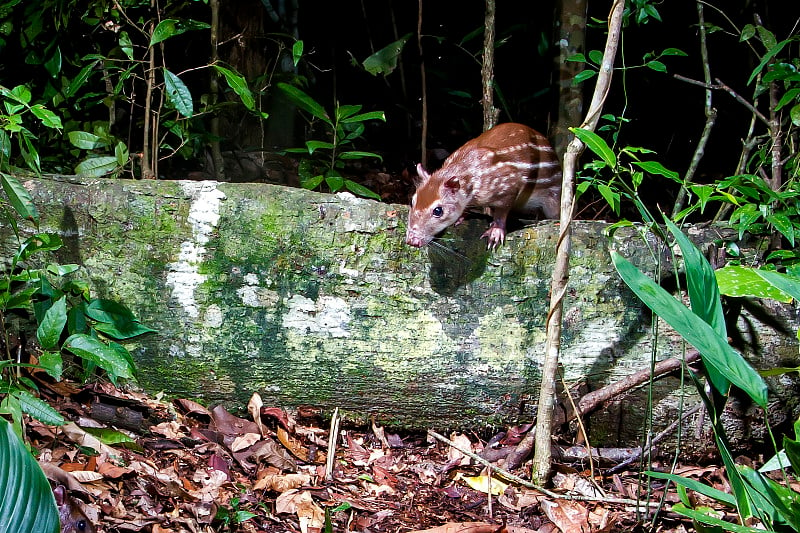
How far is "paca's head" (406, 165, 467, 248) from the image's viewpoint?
330cm

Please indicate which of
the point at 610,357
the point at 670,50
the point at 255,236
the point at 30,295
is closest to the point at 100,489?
the point at 30,295

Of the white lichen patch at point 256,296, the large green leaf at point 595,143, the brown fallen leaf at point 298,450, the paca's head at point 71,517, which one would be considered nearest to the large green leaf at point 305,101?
the white lichen patch at point 256,296

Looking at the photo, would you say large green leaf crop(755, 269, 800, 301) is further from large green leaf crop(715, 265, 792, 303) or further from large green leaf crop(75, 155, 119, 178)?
large green leaf crop(75, 155, 119, 178)

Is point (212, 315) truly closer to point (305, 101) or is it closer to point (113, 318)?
point (113, 318)

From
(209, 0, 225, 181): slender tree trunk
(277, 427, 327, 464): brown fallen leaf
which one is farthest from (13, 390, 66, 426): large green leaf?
(209, 0, 225, 181): slender tree trunk

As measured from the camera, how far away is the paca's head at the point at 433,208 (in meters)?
3.30

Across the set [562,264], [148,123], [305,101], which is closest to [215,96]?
[305,101]

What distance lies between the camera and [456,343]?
336 cm

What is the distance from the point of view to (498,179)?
399cm

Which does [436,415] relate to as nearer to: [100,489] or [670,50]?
[100,489]

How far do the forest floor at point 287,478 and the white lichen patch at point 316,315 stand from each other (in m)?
0.42

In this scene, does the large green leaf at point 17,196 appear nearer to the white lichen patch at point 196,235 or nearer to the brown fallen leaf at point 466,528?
the white lichen patch at point 196,235

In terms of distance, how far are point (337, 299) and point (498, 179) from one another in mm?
1241

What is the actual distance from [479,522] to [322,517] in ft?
2.08
